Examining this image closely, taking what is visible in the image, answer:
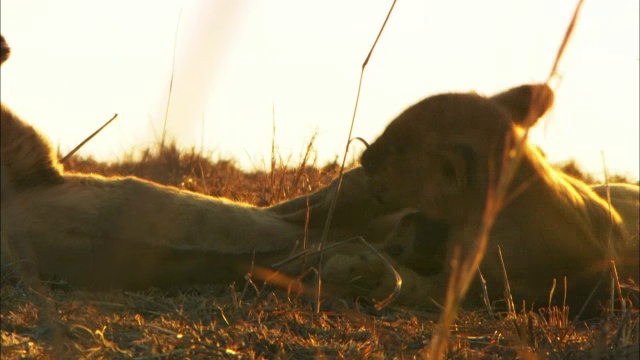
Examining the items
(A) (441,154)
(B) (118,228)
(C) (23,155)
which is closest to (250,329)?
(B) (118,228)

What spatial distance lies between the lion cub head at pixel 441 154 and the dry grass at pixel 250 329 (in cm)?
38

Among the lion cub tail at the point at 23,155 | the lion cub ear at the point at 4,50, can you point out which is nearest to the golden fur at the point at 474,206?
the lion cub tail at the point at 23,155

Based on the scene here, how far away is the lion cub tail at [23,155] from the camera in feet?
11.0

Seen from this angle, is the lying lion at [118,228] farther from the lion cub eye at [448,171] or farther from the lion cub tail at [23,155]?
the lion cub eye at [448,171]

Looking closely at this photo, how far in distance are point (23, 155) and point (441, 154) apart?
139 centimetres

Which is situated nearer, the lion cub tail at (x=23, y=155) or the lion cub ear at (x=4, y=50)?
the lion cub ear at (x=4, y=50)

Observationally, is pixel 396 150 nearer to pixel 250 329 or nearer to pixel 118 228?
pixel 118 228

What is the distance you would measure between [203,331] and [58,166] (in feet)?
4.56

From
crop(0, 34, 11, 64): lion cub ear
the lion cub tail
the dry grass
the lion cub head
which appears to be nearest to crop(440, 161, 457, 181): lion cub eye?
the lion cub head

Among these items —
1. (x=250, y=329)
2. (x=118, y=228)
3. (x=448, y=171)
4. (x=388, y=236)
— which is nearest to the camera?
(x=250, y=329)

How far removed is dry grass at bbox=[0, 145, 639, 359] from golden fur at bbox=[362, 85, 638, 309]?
202mm

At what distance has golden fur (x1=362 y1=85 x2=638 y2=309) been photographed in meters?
3.24

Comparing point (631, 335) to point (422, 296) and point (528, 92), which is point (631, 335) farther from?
point (528, 92)

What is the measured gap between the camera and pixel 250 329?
7.84 feet
